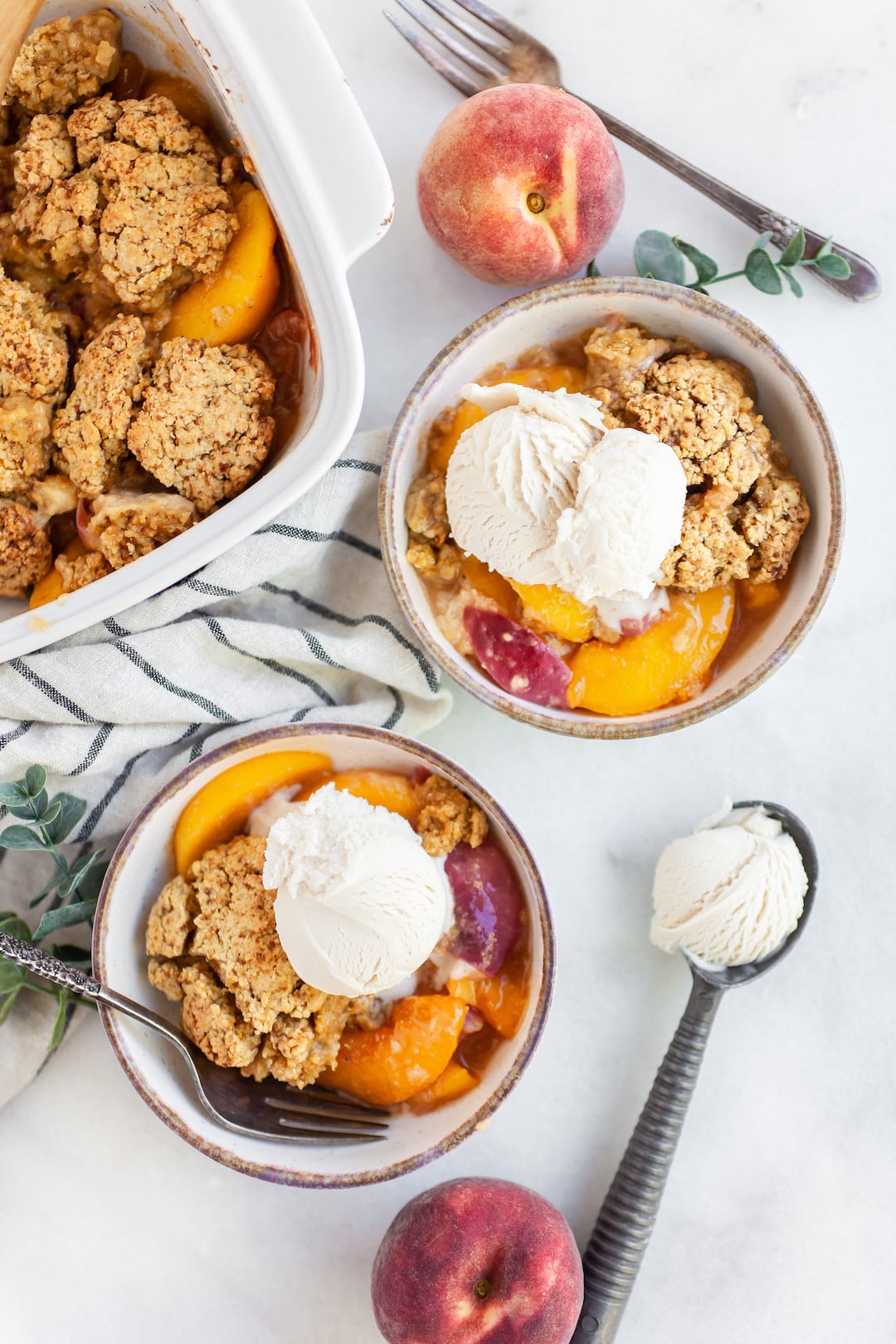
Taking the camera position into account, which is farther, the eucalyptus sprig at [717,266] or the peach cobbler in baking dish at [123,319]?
the eucalyptus sprig at [717,266]

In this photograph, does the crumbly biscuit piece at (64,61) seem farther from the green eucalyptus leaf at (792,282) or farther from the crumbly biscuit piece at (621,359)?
the green eucalyptus leaf at (792,282)

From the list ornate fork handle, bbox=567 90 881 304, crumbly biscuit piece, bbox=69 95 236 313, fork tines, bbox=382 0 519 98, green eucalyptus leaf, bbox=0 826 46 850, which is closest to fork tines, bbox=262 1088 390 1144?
green eucalyptus leaf, bbox=0 826 46 850

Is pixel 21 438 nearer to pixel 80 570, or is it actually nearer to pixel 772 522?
pixel 80 570

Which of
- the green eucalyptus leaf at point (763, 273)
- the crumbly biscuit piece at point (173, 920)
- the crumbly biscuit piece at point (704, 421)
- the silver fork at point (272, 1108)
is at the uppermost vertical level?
the green eucalyptus leaf at point (763, 273)

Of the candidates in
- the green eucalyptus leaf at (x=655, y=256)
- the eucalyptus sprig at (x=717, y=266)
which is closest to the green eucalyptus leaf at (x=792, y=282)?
the eucalyptus sprig at (x=717, y=266)

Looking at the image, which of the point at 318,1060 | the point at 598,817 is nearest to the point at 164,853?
the point at 318,1060
